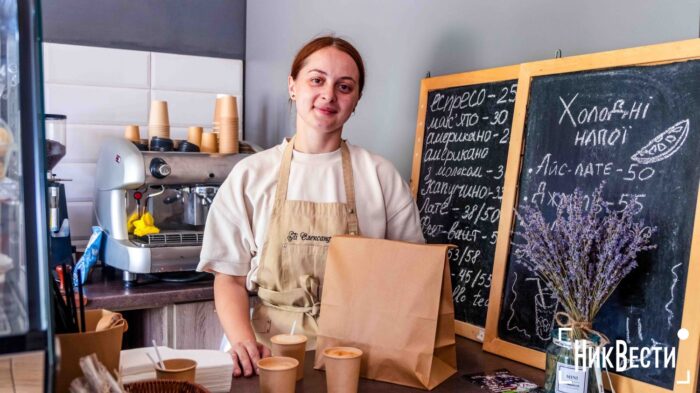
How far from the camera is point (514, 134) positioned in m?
1.66

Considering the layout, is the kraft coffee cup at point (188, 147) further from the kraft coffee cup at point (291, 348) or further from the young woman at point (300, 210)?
the kraft coffee cup at point (291, 348)

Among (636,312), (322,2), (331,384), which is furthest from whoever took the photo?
(322,2)

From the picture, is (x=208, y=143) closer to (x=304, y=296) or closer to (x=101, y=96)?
(x=101, y=96)

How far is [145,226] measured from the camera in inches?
91.4

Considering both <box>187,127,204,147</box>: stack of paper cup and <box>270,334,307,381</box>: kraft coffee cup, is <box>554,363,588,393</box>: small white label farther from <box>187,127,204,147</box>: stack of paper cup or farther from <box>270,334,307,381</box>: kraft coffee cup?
<box>187,127,204,147</box>: stack of paper cup

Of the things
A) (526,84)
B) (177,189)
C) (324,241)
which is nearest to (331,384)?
(324,241)

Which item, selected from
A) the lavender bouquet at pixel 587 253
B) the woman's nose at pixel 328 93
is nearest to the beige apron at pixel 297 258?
the woman's nose at pixel 328 93

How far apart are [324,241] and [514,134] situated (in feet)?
1.80

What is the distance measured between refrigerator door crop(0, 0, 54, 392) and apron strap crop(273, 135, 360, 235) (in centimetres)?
87

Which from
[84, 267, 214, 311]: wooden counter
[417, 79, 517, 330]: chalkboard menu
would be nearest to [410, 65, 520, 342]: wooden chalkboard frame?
[417, 79, 517, 330]: chalkboard menu

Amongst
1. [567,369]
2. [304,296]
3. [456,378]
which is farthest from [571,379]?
[304,296]

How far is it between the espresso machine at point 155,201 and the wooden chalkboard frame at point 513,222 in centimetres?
116

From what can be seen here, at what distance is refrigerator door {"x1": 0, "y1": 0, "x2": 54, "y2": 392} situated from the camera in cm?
73

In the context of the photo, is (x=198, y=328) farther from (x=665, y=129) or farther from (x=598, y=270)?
(x=665, y=129)
